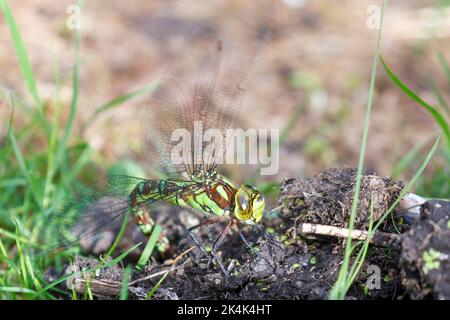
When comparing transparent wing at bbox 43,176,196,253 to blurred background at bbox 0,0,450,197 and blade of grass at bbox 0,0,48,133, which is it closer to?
blade of grass at bbox 0,0,48,133

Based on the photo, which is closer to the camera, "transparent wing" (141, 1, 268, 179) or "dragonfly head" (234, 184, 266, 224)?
"dragonfly head" (234, 184, 266, 224)

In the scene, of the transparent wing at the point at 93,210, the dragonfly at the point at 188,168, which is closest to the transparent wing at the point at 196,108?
the dragonfly at the point at 188,168

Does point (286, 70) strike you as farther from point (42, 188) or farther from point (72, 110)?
point (42, 188)

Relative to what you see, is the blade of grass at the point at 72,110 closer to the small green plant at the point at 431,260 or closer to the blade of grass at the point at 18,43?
the blade of grass at the point at 18,43

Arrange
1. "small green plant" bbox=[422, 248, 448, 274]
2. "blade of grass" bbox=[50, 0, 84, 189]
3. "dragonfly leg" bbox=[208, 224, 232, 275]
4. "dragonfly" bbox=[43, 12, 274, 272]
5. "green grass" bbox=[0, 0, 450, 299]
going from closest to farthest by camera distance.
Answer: "small green plant" bbox=[422, 248, 448, 274]
"green grass" bbox=[0, 0, 450, 299]
"dragonfly leg" bbox=[208, 224, 232, 275]
"dragonfly" bbox=[43, 12, 274, 272]
"blade of grass" bbox=[50, 0, 84, 189]

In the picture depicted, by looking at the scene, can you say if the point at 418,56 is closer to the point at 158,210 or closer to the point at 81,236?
the point at 158,210

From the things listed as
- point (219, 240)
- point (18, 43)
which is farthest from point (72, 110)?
point (219, 240)

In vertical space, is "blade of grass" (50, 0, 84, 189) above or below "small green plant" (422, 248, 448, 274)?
above

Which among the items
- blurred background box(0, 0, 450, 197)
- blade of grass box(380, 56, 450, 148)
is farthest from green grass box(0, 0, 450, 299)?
blurred background box(0, 0, 450, 197)
